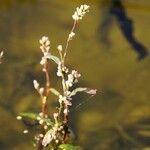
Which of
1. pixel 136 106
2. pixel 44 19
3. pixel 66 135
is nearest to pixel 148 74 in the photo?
pixel 136 106

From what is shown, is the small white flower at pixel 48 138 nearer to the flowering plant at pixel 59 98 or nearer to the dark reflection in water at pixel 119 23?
the flowering plant at pixel 59 98

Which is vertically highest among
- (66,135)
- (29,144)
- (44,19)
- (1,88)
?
(44,19)

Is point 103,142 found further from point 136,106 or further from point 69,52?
point 69,52

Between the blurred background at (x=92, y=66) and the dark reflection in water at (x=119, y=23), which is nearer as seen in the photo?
the blurred background at (x=92, y=66)

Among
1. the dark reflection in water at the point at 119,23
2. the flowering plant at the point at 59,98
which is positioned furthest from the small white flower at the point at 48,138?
the dark reflection in water at the point at 119,23

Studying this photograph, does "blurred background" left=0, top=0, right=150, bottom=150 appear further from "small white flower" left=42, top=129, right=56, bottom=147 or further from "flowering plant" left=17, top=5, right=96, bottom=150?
"small white flower" left=42, top=129, right=56, bottom=147

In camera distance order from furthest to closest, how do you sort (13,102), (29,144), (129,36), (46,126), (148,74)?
(129,36), (148,74), (13,102), (29,144), (46,126)

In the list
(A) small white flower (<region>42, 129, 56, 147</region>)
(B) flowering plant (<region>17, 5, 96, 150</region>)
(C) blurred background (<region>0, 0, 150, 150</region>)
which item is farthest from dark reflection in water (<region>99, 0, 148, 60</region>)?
(A) small white flower (<region>42, 129, 56, 147</region>)

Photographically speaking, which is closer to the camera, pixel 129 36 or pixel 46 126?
pixel 46 126
